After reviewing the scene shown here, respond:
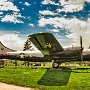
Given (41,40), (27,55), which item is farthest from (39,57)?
(41,40)

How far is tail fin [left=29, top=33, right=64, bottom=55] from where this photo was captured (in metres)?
21.7

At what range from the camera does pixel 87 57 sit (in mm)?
26828

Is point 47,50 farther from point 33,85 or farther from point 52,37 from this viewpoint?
point 33,85

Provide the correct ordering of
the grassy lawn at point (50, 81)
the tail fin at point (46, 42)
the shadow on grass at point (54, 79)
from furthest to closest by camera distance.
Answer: the tail fin at point (46, 42) < the shadow on grass at point (54, 79) < the grassy lawn at point (50, 81)

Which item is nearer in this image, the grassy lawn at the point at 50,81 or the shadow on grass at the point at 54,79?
the grassy lawn at the point at 50,81

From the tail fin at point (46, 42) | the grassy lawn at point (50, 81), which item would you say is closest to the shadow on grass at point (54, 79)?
the grassy lawn at point (50, 81)

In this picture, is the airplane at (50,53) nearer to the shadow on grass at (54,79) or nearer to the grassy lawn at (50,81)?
the shadow on grass at (54,79)

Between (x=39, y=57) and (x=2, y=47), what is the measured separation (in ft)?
24.5

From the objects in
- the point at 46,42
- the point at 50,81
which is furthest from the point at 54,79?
the point at 46,42

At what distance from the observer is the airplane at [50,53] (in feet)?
76.4

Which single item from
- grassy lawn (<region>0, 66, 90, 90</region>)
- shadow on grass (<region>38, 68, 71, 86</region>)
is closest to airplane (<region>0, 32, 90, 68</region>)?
shadow on grass (<region>38, 68, 71, 86</region>)

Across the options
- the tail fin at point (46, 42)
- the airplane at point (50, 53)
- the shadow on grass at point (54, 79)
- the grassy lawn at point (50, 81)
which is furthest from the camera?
the airplane at point (50, 53)

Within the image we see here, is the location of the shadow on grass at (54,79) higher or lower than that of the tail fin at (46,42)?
lower

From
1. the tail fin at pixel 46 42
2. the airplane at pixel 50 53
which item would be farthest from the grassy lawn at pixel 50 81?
the airplane at pixel 50 53
